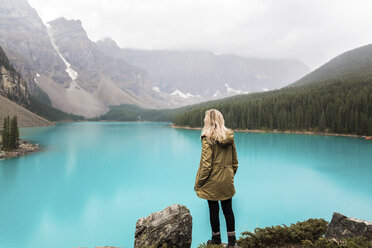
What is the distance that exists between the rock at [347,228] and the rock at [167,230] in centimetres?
292

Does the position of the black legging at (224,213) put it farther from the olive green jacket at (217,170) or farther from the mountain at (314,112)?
the mountain at (314,112)

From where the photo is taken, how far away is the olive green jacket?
4469mm

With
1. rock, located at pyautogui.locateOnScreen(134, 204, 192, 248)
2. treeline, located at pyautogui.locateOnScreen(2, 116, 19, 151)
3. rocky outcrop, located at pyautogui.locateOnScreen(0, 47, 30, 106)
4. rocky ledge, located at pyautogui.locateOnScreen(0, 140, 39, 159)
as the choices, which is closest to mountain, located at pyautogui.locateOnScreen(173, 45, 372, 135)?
rock, located at pyautogui.locateOnScreen(134, 204, 192, 248)

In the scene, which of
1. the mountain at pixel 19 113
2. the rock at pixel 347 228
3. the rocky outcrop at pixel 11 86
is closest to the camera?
the rock at pixel 347 228

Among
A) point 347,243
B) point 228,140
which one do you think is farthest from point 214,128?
point 347,243

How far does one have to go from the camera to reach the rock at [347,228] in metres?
4.35

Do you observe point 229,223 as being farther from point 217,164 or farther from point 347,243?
point 347,243

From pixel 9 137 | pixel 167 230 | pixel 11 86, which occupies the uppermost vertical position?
Result: pixel 11 86

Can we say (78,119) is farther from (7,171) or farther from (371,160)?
(371,160)

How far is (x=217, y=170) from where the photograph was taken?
14.8 ft

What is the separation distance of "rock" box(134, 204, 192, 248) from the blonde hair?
1.92 m

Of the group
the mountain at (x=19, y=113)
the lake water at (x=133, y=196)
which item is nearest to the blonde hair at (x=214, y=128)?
the lake water at (x=133, y=196)

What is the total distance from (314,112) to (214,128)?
6779cm

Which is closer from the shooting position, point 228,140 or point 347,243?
point 347,243
